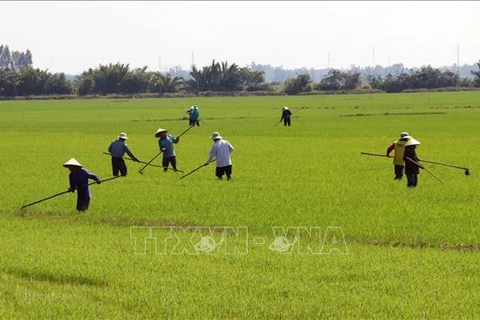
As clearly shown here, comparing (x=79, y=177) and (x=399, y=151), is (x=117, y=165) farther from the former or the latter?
(x=399, y=151)

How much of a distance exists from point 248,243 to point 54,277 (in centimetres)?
304

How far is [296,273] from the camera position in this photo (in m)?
9.52

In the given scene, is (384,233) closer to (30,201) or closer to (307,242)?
(307,242)

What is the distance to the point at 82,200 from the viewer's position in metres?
14.5

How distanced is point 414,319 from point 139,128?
36.9 metres

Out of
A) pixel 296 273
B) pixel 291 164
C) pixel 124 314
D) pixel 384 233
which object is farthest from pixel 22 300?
pixel 291 164

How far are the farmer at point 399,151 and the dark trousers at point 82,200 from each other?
6701 millimetres

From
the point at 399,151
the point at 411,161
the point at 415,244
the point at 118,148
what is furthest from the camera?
the point at 118,148

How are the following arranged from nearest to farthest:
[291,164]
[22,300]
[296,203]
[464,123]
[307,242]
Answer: [22,300]
[307,242]
[296,203]
[291,164]
[464,123]

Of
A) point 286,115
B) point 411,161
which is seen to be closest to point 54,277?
point 411,161

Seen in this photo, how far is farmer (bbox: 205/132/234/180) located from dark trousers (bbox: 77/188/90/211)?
3763mm

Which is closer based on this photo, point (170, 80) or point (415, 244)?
point (415, 244)

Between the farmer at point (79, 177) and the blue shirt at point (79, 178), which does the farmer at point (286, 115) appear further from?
the blue shirt at point (79, 178)

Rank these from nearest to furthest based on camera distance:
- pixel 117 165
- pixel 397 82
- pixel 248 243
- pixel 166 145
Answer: pixel 248 243
pixel 117 165
pixel 166 145
pixel 397 82
